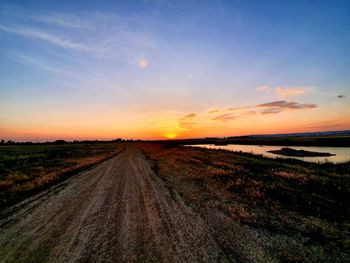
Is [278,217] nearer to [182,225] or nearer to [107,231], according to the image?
[182,225]

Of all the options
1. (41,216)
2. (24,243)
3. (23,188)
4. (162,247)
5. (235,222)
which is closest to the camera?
(162,247)

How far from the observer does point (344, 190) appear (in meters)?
10.9

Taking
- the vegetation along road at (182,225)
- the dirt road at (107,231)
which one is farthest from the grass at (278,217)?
the dirt road at (107,231)

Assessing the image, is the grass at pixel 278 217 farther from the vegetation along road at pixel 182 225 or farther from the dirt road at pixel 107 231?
the dirt road at pixel 107 231

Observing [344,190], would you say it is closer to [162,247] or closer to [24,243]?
[162,247]

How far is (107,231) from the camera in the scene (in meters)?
6.71

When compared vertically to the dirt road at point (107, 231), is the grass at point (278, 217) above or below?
below

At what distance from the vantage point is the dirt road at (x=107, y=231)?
5.31m

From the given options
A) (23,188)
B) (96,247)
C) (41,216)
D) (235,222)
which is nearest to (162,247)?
(96,247)

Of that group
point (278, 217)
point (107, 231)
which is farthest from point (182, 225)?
point (278, 217)

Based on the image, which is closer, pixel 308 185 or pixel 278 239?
pixel 278 239

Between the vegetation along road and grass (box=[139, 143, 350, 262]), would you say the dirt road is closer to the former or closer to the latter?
the vegetation along road

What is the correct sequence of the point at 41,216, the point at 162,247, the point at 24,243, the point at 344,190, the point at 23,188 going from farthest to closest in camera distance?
the point at 23,188 < the point at 344,190 < the point at 41,216 < the point at 24,243 < the point at 162,247

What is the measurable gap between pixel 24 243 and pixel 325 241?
27.2 feet
